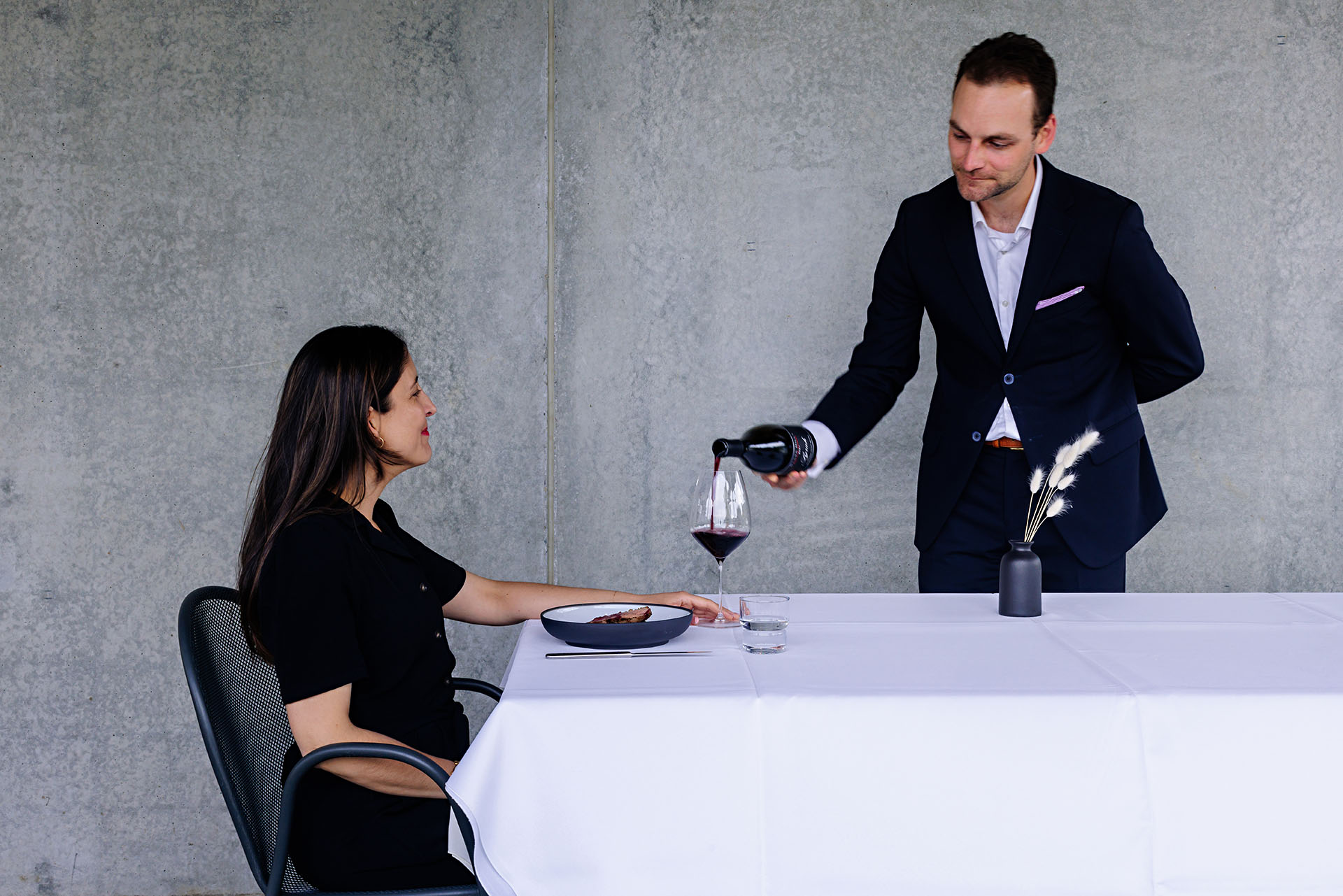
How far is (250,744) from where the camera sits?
1604 mm

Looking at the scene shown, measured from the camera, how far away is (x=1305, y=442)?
3131 millimetres

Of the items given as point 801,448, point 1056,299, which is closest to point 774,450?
point 801,448

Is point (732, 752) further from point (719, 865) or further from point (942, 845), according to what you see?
point (942, 845)

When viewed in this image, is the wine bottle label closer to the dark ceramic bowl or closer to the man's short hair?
the dark ceramic bowl

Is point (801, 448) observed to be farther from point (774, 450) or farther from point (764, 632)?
point (764, 632)

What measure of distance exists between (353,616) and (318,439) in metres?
0.29

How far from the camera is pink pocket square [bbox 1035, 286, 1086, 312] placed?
2.19 meters

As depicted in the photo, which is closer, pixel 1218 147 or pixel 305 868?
pixel 305 868

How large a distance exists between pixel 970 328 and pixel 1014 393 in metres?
0.19

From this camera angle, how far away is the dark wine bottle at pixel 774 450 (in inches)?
70.9

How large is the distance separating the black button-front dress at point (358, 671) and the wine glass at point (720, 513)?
0.46 m

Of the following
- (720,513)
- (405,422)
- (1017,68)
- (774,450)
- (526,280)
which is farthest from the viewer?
(526,280)

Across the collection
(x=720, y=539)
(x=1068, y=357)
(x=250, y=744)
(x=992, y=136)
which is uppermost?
(x=992, y=136)

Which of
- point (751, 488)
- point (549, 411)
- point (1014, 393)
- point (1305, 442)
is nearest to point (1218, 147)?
point (1305, 442)
